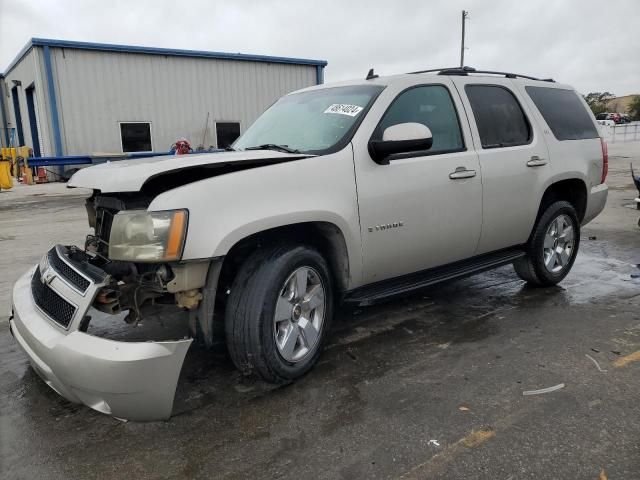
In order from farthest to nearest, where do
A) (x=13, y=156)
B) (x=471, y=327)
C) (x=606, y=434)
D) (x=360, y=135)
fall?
(x=13, y=156)
(x=471, y=327)
(x=360, y=135)
(x=606, y=434)

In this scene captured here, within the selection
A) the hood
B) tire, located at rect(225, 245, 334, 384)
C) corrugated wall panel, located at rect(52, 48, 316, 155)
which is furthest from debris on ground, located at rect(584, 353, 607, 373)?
→ corrugated wall panel, located at rect(52, 48, 316, 155)

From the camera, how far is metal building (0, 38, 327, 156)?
56.5 ft

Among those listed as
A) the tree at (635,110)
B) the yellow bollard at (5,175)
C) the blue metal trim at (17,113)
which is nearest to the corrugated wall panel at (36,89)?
the blue metal trim at (17,113)

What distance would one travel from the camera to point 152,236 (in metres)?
2.59

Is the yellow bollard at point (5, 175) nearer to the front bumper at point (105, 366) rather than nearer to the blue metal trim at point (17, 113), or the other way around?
the blue metal trim at point (17, 113)

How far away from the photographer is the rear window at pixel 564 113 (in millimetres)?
4848

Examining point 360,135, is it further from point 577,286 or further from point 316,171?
point 577,286

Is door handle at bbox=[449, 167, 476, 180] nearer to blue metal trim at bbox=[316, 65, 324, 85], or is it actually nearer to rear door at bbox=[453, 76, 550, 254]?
rear door at bbox=[453, 76, 550, 254]

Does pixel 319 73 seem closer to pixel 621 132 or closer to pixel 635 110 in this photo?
pixel 621 132

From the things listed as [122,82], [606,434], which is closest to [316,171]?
[606,434]

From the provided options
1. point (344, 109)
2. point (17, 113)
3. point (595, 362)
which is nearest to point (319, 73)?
point (17, 113)

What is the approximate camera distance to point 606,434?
8.64 feet

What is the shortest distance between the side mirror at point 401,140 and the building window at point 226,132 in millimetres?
17948

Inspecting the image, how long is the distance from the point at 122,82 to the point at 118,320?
16.1 meters
